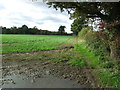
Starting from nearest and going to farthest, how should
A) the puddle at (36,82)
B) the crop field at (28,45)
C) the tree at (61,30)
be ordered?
1. the puddle at (36,82)
2. the crop field at (28,45)
3. the tree at (61,30)

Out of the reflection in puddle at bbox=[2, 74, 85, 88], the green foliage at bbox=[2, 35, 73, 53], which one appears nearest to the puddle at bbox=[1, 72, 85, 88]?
the reflection in puddle at bbox=[2, 74, 85, 88]

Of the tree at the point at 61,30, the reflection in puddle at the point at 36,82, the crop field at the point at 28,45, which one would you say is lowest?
the reflection in puddle at the point at 36,82

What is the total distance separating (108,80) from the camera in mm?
5602

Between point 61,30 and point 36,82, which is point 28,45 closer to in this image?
point 36,82

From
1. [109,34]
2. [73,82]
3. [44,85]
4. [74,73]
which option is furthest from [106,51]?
[44,85]

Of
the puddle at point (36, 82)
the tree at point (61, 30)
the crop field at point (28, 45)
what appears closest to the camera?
the puddle at point (36, 82)

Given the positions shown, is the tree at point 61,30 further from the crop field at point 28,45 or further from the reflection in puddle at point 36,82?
the reflection in puddle at point 36,82

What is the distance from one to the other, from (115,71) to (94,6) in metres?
4.13

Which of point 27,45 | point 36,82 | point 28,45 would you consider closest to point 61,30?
point 28,45

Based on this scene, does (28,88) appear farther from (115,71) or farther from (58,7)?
(58,7)

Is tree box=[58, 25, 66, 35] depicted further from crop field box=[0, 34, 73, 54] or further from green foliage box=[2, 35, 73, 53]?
crop field box=[0, 34, 73, 54]

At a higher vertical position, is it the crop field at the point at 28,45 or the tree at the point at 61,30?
the tree at the point at 61,30

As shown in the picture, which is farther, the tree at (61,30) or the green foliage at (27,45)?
the tree at (61,30)

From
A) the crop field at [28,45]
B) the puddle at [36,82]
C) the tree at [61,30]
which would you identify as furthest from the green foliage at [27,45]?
the tree at [61,30]
